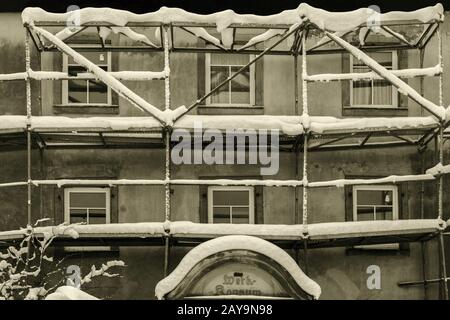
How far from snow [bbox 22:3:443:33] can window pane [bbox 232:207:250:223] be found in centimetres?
406

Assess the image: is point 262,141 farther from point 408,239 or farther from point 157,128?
point 408,239

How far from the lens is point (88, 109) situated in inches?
782

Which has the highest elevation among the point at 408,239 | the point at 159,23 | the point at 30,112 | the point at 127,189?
the point at 159,23

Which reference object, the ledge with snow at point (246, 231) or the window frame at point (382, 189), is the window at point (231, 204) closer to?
the ledge with snow at point (246, 231)

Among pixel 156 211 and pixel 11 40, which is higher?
pixel 11 40

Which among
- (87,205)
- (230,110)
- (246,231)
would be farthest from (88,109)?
(246,231)

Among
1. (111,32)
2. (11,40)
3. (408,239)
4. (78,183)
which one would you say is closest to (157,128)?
(78,183)

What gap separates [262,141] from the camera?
1936cm

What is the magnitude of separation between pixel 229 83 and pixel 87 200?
13.8 ft

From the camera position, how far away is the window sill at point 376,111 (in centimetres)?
2005

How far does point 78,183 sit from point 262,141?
4.13 m

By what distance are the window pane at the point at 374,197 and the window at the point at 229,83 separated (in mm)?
3271

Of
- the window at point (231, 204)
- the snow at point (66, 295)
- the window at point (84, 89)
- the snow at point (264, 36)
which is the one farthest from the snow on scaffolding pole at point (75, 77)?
the snow at point (66, 295)

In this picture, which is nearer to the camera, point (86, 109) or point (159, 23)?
point (159, 23)
